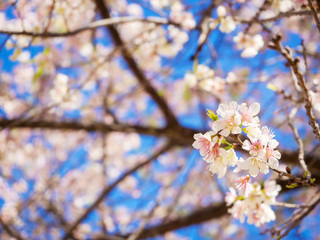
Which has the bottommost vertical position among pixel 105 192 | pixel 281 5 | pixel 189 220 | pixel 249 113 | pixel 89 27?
pixel 189 220

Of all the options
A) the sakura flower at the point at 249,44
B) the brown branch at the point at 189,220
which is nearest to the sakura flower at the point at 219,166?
the sakura flower at the point at 249,44

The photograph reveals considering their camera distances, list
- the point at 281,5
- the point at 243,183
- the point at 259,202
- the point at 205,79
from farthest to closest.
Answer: the point at 205,79 < the point at 281,5 < the point at 259,202 < the point at 243,183

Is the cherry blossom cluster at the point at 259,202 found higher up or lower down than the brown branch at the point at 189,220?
higher up

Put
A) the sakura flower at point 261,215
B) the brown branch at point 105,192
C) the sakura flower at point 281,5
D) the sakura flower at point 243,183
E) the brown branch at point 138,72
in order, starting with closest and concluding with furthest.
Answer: the sakura flower at point 243,183, the sakura flower at point 261,215, the sakura flower at point 281,5, the brown branch at point 105,192, the brown branch at point 138,72

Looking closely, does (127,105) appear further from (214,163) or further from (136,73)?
(214,163)

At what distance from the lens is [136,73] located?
302 centimetres

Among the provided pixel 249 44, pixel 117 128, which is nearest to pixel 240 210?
pixel 249 44

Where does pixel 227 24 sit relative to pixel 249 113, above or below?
above

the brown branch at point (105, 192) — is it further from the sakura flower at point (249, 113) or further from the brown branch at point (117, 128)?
the sakura flower at point (249, 113)

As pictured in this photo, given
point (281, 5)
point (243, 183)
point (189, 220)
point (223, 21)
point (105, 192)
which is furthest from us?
point (189, 220)

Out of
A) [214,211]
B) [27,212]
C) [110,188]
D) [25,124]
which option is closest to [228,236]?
[214,211]

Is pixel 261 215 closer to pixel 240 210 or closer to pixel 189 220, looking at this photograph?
pixel 240 210

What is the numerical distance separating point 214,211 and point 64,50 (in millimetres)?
3051

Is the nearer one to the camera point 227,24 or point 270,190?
point 270,190
